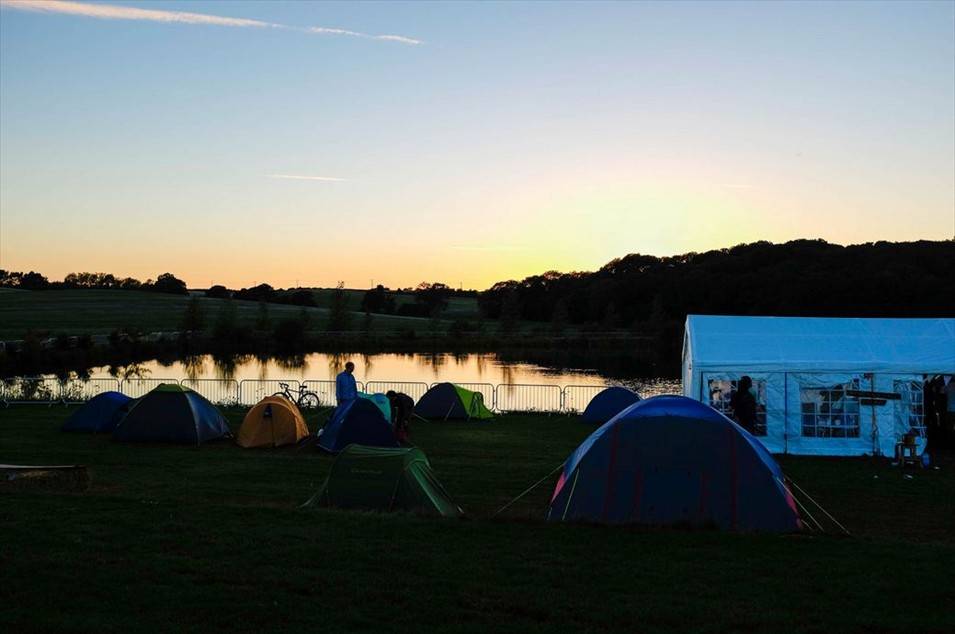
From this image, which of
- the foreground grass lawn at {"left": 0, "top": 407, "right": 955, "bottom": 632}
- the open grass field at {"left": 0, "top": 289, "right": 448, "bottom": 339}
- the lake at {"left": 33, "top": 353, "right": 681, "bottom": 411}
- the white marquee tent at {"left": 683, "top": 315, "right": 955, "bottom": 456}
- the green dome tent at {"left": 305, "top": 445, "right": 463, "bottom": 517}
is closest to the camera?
the foreground grass lawn at {"left": 0, "top": 407, "right": 955, "bottom": 632}

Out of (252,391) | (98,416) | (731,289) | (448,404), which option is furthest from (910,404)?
(731,289)

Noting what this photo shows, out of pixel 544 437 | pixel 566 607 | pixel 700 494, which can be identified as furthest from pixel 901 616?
pixel 544 437

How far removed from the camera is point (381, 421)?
17.3m

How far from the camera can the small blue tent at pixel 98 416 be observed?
21.1m

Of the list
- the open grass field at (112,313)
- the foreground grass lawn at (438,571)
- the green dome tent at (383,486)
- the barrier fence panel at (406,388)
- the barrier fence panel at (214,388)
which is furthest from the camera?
the open grass field at (112,313)

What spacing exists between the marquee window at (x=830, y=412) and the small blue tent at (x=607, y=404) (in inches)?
235

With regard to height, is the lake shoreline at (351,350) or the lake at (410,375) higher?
the lake shoreline at (351,350)

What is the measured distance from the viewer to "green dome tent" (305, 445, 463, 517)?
36.9 feet

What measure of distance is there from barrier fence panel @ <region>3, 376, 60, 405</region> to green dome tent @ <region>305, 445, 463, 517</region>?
1986 centimetres

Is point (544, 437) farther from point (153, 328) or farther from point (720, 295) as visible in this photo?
point (153, 328)

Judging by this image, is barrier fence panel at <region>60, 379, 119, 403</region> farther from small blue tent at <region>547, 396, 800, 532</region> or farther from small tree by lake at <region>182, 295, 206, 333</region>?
small tree by lake at <region>182, 295, 206, 333</region>

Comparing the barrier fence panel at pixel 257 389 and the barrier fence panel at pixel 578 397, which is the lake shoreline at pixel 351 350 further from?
the barrier fence panel at pixel 257 389

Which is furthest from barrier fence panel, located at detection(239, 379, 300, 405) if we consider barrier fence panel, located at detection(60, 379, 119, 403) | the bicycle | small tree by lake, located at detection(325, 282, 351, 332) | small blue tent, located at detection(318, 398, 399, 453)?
small tree by lake, located at detection(325, 282, 351, 332)

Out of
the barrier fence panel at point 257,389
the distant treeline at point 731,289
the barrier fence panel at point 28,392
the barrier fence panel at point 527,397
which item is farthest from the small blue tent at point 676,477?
the distant treeline at point 731,289
